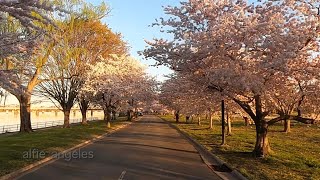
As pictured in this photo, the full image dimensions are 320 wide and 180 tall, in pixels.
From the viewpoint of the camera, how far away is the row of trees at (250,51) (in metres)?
14.5

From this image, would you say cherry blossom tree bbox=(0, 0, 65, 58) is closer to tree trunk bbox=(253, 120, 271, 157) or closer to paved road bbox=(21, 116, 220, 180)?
paved road bbox=(21, 116, 220, 180)

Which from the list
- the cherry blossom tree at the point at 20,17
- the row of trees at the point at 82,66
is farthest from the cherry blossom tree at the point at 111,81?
the cherry blossom tree at the point at 20,17

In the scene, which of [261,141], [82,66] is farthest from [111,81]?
[261,141]

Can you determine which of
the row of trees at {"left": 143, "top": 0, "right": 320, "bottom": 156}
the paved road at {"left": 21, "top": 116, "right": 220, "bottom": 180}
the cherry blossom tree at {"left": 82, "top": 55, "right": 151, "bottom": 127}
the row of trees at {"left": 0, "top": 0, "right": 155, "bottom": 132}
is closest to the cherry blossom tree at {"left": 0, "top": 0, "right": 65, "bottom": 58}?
the paved road at {"left": 21, "top": 116, "right": 220, "bottom": 180}

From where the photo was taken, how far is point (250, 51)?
634 inches

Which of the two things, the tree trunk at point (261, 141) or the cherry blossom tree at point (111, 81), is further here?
the cherry blossom tree at point (111, 81)

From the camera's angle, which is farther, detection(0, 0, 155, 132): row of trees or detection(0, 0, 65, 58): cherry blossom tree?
detection(0, 0, 155, 132): row of trees

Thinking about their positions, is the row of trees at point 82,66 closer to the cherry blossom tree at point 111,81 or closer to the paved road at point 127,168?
the cherry blossom tree at point 111,81

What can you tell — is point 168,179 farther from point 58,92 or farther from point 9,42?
point 58,92

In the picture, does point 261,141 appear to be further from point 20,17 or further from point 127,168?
point 20,17

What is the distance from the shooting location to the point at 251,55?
16.6 meters

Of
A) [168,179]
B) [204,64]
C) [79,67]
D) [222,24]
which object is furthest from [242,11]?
[79,67]

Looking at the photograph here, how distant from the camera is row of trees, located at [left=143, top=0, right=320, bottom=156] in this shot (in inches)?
569

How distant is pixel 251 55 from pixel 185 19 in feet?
12.7
